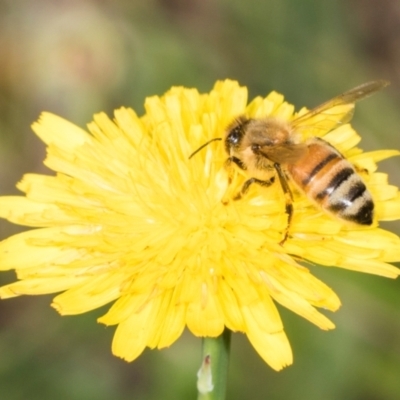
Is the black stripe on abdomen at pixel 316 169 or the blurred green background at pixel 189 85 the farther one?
the blurred green background at pixel 189 85

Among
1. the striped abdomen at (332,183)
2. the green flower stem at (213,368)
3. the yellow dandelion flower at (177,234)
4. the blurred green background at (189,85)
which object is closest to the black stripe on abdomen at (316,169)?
the striped abdomen at (332,183)

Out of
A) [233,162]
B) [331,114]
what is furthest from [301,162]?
[331,114]

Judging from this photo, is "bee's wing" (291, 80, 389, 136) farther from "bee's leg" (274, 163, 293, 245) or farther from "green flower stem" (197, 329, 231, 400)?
"green flower stem" (197, 329, 231, 400)

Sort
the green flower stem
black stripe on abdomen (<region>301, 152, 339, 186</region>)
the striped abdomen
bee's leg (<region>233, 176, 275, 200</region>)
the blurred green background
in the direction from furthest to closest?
the blurred green background < bee's leg (<region>233, 176, 275, 200</region>) < black stripe on abdomen (<region>301, 152, 339, 186</region>) < the striped abdomen < the green flower stem

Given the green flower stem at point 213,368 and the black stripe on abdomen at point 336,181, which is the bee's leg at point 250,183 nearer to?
the black stripe on abdomen at point 336,181

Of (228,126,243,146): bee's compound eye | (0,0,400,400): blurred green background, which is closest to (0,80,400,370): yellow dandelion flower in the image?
(228,126,243,146): bee's compound eye

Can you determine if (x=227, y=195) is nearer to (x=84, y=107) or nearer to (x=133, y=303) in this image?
(x=133, y=303)
